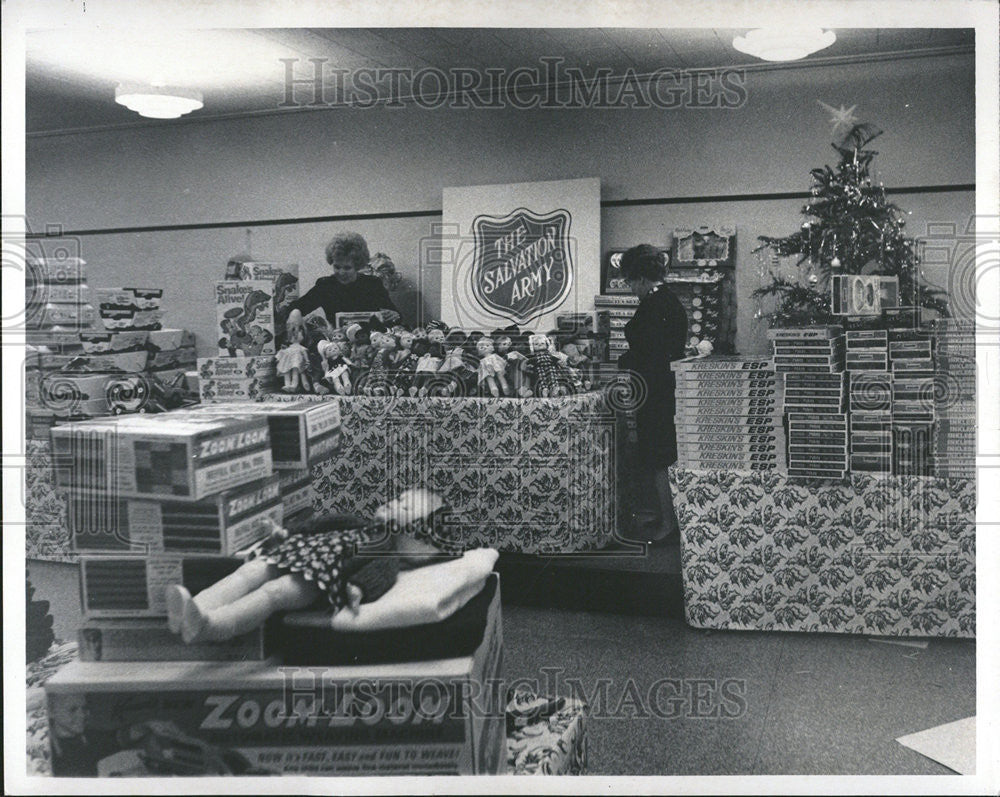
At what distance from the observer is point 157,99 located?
2998 mm

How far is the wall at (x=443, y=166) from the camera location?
3174mm

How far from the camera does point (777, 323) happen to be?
3.99m

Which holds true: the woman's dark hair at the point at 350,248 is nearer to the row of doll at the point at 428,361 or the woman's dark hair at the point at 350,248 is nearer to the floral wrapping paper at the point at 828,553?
the row of doll at the point at 428,361

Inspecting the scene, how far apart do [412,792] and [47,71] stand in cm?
217

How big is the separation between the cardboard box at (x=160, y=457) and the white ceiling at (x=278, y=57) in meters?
1.26

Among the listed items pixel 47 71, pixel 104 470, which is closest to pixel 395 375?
pixel 47 71

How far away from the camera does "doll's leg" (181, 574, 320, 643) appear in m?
1.60

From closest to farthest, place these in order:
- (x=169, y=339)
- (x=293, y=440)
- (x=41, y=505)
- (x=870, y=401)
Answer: (x=293, y=440)
(x=41, y=505)
(x=169, y=339)
(x=870, y=401)

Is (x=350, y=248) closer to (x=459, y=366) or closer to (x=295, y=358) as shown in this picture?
(x=295, y=358)

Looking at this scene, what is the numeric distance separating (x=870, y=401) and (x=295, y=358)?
2277mm

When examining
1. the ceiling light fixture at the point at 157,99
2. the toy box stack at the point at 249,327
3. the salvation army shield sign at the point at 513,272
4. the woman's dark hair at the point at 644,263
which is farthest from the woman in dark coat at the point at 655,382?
the ceiling light fixture at the point at 157,99

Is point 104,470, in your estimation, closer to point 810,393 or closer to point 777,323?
point 810,393

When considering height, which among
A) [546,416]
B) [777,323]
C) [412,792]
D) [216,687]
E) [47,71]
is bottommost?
[412,792]

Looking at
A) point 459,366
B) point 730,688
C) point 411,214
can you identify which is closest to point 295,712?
point 730,688
